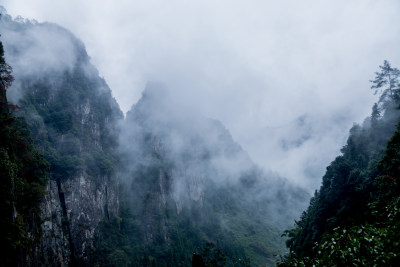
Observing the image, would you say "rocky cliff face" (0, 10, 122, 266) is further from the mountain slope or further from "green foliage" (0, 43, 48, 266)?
"green foliage" (0, 43, 48, 266)

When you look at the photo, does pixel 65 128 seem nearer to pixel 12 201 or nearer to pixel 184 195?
pixel 12 201

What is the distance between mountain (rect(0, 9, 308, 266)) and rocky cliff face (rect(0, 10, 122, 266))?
0.34 metres

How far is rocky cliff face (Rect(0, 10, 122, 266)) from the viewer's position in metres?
54.9

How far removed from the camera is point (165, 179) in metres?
116

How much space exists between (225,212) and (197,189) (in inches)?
894

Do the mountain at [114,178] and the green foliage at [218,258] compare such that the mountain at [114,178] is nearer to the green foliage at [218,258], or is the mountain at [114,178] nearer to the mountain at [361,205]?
the mountain at [361,205]

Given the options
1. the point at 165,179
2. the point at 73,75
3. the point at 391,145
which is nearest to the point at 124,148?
the point at 165,179

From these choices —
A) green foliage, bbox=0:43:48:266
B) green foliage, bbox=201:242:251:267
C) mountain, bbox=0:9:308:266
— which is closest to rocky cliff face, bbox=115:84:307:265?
mountain, bbox=0:9:308:266

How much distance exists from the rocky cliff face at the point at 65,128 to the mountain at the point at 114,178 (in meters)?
0.34

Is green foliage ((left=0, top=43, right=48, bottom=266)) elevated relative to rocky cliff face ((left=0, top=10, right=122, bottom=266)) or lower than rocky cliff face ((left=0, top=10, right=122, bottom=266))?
lower

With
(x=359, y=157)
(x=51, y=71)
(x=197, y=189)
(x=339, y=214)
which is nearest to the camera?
(x=339, y=214)

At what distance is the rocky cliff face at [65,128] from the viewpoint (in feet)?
180

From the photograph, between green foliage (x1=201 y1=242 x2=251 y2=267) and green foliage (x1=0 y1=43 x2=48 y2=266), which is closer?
green foliage (x1=201 y1=242 x2=251 y2=267)

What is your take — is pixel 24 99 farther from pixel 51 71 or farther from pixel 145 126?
pixel 145 126
